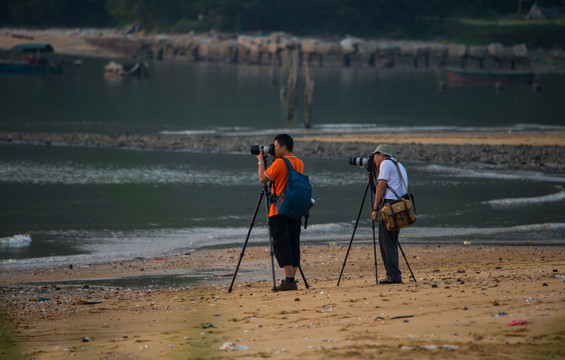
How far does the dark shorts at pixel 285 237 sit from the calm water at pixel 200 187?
5537 mm

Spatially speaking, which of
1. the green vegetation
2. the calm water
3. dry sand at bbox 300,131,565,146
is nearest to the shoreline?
the green vegetation

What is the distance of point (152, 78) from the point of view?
77.0m

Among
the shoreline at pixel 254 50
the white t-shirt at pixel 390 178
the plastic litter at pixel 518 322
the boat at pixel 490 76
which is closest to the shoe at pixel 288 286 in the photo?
the white t-shirt at pixel 390 178

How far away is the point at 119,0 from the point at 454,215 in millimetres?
98306

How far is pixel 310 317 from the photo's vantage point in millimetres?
A: 8383

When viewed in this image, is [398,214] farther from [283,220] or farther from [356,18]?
[356,18]

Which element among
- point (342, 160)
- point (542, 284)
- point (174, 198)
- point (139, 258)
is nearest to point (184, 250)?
point (139, 258)

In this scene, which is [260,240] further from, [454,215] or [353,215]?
[454,215]

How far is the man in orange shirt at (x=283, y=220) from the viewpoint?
32.0 feet

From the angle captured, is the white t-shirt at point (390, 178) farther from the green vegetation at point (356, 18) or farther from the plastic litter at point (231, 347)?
the green vegetation at point (356, 18)

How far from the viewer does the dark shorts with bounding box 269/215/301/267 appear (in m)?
9.90

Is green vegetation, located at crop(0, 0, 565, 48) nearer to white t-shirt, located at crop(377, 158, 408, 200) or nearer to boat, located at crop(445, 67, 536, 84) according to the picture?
boat, located at crop(445, 67, 536, 84)

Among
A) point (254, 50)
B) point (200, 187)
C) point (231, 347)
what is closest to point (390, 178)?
point (231, 347)

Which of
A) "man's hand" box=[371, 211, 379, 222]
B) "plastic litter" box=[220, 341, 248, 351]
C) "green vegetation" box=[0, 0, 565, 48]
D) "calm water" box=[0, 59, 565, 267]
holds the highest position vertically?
"green vegetation" box=[0, 0, 565, 48]
